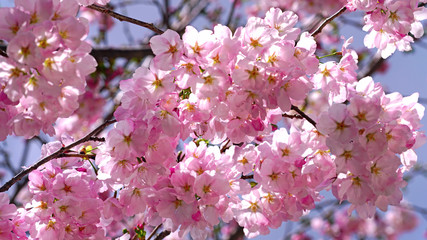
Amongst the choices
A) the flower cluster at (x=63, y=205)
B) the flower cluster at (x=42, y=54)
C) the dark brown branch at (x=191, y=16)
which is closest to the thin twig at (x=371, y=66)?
the dark brown branch at (x=191, y=16)

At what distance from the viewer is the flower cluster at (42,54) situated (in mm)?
1126

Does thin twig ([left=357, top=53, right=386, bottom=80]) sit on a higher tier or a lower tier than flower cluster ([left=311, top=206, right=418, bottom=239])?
higher

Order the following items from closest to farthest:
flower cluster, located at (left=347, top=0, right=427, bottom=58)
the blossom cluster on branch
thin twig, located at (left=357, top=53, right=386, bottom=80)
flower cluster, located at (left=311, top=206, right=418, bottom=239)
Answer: the blossom cluster on branch
flower cluster, located at (left=347, top=0, right=427, bottom=58)
thin twig, located at (left=357, top=53, right=386, bottom=80)
flower cluster, located at (left=311, top=206, right=418, bottom=239)

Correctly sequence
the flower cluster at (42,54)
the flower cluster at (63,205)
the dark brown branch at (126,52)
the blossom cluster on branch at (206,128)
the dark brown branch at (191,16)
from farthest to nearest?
the dark brown branch at (191,16) → the dark brown branch at (126,52) → the flower cluster at (63,205) → the blossom cluster on branch at (206,128) → the flower cluster at (42,54)

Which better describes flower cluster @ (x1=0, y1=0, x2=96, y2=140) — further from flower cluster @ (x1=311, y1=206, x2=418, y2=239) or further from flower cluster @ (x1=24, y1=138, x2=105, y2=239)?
flower cluster @ (x1=311, y1=206, x2=418, y2=239)

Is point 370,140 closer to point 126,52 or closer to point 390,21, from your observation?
point 390,21

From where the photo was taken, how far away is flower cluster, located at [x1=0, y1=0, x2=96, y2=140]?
113cm

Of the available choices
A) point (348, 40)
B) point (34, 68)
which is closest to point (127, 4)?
point (348, 40)

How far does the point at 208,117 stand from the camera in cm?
150

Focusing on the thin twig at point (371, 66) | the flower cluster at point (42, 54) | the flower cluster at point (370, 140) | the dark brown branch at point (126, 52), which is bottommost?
the thin twig at point (371, 66)

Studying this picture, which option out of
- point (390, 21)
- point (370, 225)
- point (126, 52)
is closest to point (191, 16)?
point (126, 52)

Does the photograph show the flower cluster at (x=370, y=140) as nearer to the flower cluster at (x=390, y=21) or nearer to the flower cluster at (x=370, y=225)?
the flower cluster at (x=390, y=21)

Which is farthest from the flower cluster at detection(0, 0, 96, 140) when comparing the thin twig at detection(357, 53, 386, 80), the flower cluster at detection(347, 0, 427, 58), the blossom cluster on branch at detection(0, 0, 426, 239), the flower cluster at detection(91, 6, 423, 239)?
the thin twig at detection(357, 53, 386, 80)

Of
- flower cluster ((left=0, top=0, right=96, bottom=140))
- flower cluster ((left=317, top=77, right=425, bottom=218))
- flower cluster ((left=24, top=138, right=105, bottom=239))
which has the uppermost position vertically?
flower cluster ((left=0, top=0, right=96, bottom=140))
